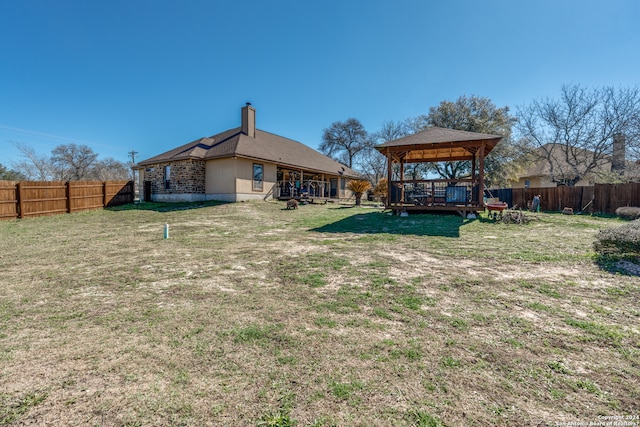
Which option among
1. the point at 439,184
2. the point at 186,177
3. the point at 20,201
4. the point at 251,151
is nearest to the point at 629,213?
the point at 439,184

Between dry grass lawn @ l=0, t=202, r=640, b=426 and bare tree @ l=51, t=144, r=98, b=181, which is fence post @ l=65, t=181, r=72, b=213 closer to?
dry grass lawn @ l=0, t=202, r=640, b=426

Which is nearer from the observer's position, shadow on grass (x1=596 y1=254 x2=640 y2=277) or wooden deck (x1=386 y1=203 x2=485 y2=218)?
shadow on grass (x1=596 y1=254 x2=640 y2=277)

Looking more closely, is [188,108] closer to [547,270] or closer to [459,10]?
[459,10]

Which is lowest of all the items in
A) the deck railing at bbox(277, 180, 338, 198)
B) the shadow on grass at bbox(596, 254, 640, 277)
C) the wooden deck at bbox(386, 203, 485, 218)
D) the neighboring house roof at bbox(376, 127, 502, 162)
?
the shadow on grass at bbox(596, 254, 640, 277)

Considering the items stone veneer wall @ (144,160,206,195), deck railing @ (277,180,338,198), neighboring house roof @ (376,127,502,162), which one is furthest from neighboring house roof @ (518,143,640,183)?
stone veneer wall @ (144,160,206,195)

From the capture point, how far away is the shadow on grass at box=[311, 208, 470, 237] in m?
7.95

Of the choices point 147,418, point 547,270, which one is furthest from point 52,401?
point 547,270

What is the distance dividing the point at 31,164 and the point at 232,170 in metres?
29.5

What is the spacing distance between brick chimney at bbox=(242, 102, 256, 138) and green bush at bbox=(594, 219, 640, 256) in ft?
63.0

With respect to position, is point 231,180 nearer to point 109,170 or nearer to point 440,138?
point 440,138

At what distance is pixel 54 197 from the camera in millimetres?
13172

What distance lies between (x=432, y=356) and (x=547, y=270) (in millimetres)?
3408

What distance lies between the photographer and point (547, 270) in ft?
13.9

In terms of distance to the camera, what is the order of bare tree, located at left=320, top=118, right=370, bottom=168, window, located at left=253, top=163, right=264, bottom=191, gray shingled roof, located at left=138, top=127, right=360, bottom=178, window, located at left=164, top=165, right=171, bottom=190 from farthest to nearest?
bare tree, located at left=320, top=118, right=370, bottom=168 < window, located at left=164, top=165, right=171, bottom=190 < window, located at left=253, top=163, right=264, bottom=191 < gray shingled roof, located at left=138, top=127, right=360, bottom=178
